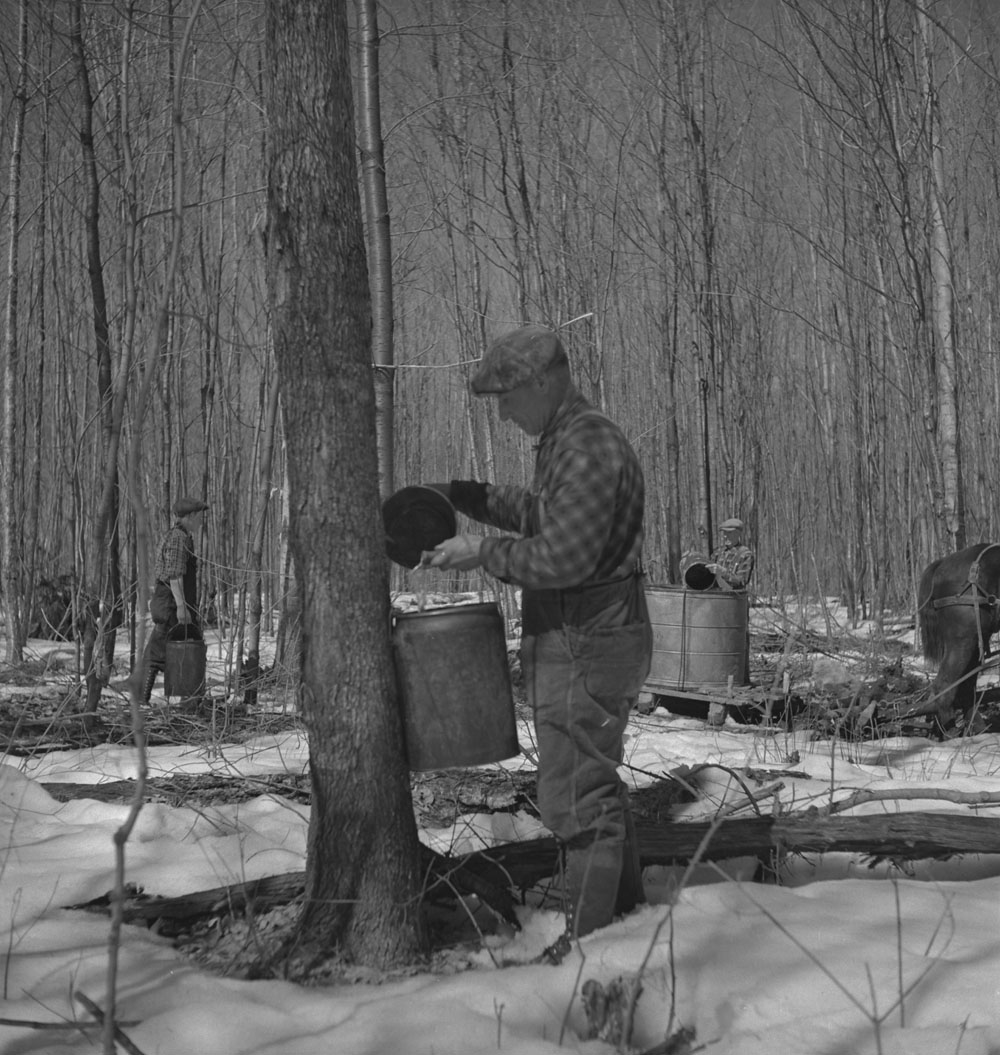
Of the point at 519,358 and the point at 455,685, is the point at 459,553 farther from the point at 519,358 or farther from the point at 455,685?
the point at 519,358

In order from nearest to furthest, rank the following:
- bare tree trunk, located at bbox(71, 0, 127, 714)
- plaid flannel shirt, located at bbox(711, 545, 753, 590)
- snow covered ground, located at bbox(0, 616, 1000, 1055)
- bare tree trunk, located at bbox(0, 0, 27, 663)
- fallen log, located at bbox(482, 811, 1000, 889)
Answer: snow covered ground, located at bbox(0, 616, 1000, 1055), fallen log, located at bbox(482, 811, 1000, 889), bare tree trunk, located at bbox(71, 0, 127, 714), plaid flannel shirt, located at bbox(711, 545, 753, 590), bare tree trunk, located at bbox(0, 0, 27, 663)

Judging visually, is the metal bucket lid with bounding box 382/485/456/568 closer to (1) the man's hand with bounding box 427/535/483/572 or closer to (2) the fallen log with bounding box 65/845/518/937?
(1) the man's hand with bounding box 427/535/483/572

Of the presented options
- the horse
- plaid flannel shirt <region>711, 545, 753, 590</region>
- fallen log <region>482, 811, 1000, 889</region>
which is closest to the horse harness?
the horse

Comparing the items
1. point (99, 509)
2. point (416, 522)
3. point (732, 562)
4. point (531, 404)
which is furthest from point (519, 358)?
point (732, 562)

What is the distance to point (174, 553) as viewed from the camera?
670 cm

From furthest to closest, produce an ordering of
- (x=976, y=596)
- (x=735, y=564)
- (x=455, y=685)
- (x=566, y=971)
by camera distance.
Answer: (x=735, y=564), (x=976, y=596), (x=455, y=685), (x=566, y=971)

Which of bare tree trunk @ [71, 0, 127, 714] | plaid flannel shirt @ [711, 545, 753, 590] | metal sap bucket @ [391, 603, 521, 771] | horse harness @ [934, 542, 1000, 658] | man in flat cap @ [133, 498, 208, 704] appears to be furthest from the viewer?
man in flat cap @ [133, 498, 208, 704]

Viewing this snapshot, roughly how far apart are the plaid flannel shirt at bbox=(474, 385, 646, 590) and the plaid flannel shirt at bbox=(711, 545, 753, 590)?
417cm

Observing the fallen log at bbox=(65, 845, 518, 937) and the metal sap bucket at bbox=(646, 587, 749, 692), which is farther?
the metal sap bucket at bbox=(646, 587, 749, 692)

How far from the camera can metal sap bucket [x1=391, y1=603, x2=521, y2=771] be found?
7.03 feet

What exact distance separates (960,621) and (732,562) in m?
1.76

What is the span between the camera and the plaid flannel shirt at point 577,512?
2.04 meters

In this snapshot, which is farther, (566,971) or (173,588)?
(173,588)

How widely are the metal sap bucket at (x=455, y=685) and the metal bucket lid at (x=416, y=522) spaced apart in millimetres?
258
